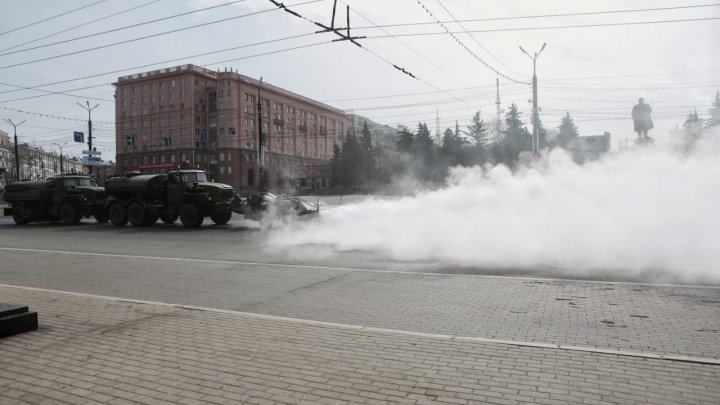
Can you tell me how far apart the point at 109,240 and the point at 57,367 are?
46.0 feet

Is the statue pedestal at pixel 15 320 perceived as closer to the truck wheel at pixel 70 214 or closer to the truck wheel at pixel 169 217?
the truck wheel at pixel 169 217

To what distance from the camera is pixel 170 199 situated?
2197 centimetres

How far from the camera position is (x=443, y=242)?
13.2m

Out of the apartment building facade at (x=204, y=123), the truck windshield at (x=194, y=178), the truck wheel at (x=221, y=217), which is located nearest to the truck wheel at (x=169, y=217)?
the truck windshield at (x=194, y=178)

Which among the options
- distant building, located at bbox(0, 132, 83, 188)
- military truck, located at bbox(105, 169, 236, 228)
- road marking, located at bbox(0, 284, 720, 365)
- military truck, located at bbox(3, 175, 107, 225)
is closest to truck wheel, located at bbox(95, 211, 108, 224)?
military truck, located at bbox(3, 175, 107, 225)

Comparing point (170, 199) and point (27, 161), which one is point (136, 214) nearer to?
point (170, 199)

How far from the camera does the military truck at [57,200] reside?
25453 millimetres

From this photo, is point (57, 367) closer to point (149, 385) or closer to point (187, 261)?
point (149, 385)

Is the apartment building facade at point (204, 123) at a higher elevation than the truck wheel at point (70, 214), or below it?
higher

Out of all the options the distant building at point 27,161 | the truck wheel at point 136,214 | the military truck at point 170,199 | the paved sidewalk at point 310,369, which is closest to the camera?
the paved sidewalk at point 310,369

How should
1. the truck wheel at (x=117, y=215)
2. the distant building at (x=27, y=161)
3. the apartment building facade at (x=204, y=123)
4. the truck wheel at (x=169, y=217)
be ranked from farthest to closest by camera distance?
the apartment building facade at (x=204, y=123) → the distant building at (x=27, y=161) → the truck wheel at (x=117, y=215) → the truck wheel at (x=169, y=217)

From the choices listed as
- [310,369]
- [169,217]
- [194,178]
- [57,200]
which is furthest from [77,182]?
[310,369]

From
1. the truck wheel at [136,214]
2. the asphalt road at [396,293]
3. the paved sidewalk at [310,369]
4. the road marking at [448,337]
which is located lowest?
the asphalt road at [396,293]

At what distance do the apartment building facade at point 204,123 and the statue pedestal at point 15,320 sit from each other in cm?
8005
